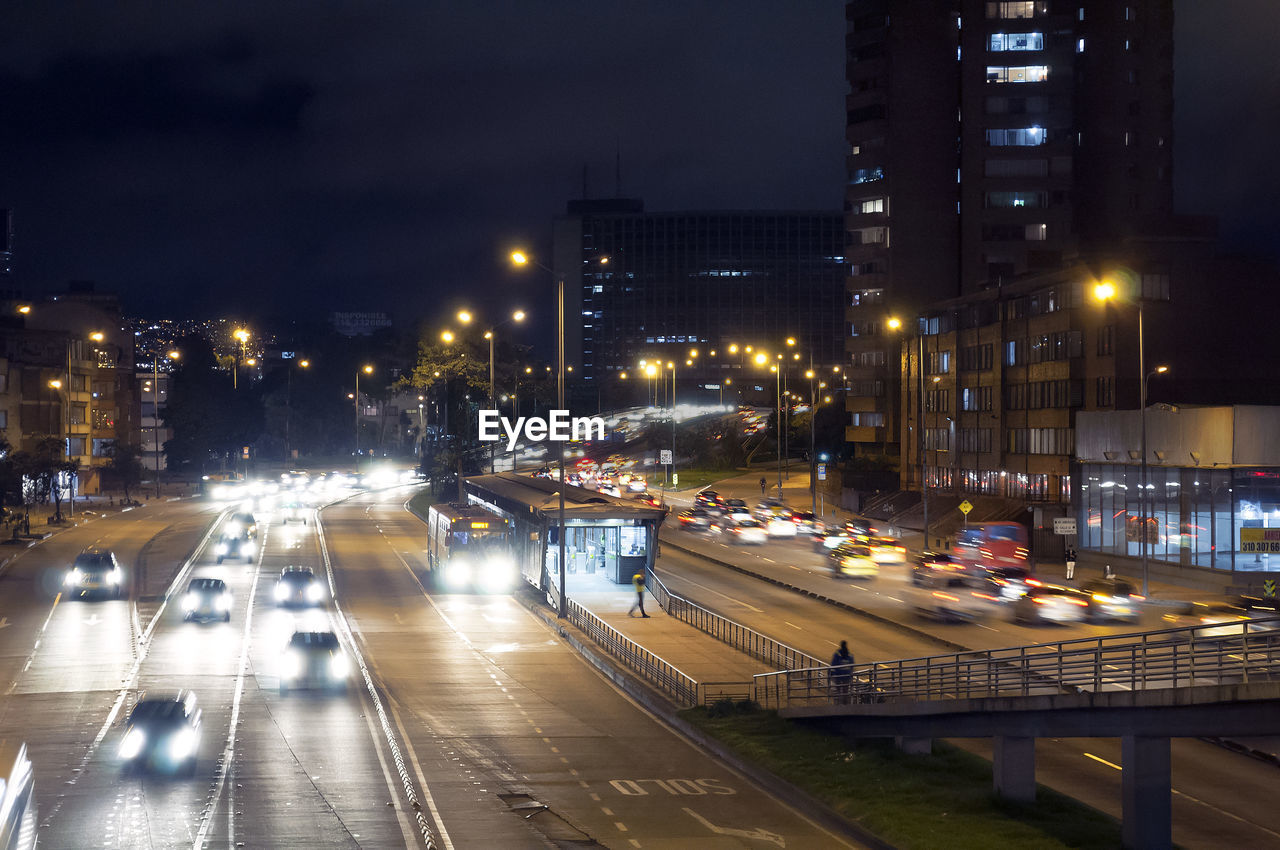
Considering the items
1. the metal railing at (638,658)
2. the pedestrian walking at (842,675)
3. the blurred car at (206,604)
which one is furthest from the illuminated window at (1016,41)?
the pedestrian walking at (842,675)

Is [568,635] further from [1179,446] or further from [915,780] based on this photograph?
[1179,446]

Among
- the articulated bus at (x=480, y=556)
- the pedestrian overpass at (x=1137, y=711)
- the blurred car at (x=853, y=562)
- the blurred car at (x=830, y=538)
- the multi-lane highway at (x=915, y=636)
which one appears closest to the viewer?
the pedestrian overpass at (x=1137, y=711)

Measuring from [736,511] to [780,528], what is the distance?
5.94m

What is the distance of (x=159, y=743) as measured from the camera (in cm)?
2173

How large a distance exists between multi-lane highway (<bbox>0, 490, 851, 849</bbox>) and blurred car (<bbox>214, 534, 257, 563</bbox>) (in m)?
13.5

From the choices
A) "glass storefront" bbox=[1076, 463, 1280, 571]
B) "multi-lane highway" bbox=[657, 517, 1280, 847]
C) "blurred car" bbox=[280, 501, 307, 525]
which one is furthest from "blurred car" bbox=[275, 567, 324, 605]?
"blurred car" bbox=[280, 501, 307, 525]

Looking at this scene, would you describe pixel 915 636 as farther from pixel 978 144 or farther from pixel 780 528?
pixel 978 144

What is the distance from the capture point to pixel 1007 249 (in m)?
104

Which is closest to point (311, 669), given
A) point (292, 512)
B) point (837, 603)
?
point (837, 603)

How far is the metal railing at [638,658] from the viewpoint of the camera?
29.2m

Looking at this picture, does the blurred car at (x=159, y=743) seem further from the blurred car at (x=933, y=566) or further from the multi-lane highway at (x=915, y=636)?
the blurred car at (x=933, y=566)

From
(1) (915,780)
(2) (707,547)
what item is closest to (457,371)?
(2) (707,547)

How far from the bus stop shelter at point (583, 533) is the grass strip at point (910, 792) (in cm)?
2059

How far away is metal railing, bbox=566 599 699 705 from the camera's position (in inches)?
1151
